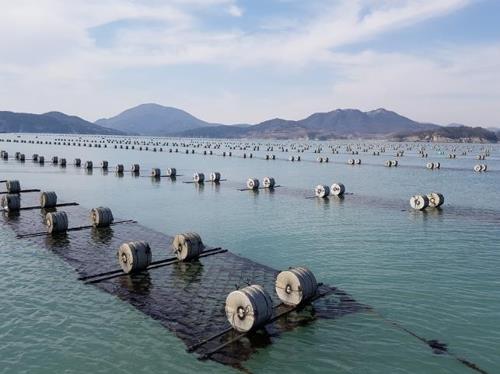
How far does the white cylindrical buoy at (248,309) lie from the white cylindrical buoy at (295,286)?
2.92 meters

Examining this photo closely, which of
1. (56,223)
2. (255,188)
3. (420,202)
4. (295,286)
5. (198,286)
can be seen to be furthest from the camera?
(255,188)

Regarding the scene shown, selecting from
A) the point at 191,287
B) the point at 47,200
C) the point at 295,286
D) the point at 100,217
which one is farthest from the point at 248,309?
the point at 47,200

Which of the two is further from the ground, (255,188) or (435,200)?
(435,200)

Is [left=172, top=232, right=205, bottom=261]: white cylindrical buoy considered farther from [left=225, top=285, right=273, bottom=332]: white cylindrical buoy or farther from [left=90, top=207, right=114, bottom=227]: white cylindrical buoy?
[left=90, top=207, right=114, bottom=227]: white cylindrical buoy

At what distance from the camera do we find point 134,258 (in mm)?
28750

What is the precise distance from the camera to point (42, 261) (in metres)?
31.8

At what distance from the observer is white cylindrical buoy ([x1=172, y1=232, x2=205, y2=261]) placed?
31844mm

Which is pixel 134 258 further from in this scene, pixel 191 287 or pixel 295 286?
pixel 295 286

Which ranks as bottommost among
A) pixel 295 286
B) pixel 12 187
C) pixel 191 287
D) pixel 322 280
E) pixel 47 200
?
pixel 191 287

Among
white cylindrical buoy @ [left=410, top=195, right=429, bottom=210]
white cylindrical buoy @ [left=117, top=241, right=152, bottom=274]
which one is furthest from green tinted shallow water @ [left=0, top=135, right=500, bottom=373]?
white cylindrical buoy @ [left=117, top=241, right=152, bottom=274]

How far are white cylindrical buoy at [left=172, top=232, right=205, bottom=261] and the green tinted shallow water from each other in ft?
15.8

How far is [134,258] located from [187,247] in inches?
166

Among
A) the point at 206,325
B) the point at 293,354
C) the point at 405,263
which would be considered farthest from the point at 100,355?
the point at 405,263

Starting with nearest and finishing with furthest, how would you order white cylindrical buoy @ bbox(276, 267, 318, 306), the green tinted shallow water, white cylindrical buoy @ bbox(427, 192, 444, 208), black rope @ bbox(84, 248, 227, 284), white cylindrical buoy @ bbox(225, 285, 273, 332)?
the green tinted shallow water, white cylindrical buoy @ bbox(225, 285, 273, 332), white cylindrical buoy @ bbox(276, 267, 318, 306), black rope @ bbox(84, 248, 227, 284), white cylindrical buoy @ bbox(427, 192, 444, 208)
